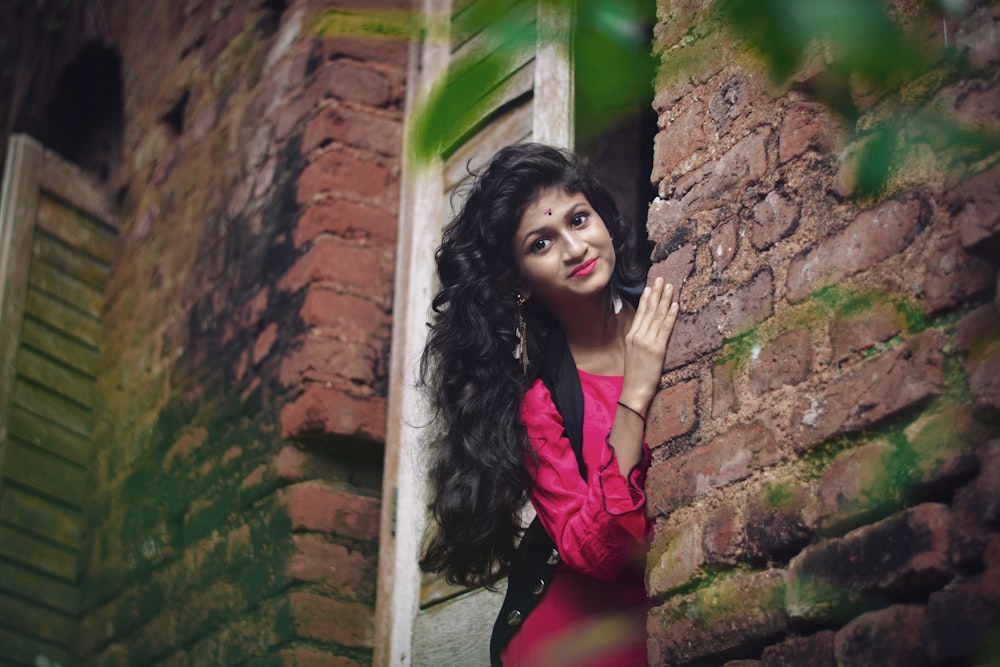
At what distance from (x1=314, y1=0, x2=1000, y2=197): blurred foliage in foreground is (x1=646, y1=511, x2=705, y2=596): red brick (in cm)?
61

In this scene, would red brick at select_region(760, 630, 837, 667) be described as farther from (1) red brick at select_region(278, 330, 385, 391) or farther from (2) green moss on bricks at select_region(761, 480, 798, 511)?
(1) red brick at select_region(278, 330, 385, 391)

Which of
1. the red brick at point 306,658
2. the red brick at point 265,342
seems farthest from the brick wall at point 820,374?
the red brick at point 265,342

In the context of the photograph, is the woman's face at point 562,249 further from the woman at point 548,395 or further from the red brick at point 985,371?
the red brick at point 985,371

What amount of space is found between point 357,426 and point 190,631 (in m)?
0.87

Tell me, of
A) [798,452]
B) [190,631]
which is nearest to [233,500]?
[190,631]

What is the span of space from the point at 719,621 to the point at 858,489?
1.12 feet

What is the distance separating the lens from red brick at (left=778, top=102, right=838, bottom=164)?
7.18 ft

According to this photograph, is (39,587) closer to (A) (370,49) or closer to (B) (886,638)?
(A) (370,49)

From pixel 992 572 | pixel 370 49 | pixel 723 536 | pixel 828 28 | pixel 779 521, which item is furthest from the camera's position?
pixel 370 49

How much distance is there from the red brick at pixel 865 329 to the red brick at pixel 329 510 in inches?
78.7

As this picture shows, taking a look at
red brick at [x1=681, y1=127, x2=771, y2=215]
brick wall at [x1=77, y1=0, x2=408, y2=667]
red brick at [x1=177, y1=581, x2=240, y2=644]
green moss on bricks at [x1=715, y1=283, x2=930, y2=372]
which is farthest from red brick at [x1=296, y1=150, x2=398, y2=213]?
green moss on bricks at [x1=715, y1=283, x2=930, y2=372]

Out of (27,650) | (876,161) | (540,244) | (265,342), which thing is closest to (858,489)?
(876,161)

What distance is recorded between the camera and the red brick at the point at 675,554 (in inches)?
86.3

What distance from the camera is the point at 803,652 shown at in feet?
6.33
